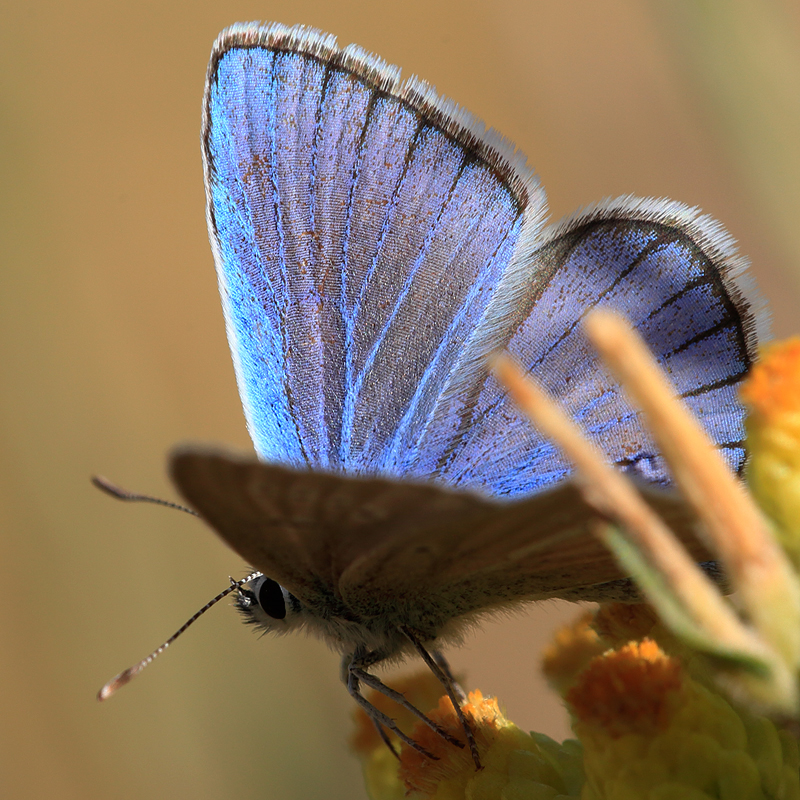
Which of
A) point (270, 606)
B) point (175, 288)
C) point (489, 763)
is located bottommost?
point (489, 763)

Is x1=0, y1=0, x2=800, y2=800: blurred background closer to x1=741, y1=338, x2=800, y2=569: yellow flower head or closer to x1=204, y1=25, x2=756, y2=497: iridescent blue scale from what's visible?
x1=204, y1=25, x2=756, y2=497: iridescent blue scale

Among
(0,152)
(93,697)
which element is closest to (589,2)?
(0,152)

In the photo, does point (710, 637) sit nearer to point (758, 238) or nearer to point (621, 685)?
point (621, 685)

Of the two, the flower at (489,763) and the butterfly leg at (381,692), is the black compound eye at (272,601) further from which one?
the flower at (489,763)

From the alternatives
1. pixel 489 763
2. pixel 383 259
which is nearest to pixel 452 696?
pixel 489 763

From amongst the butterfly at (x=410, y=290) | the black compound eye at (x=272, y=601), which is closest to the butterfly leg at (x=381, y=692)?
the butterfly at (x=410, y=290)

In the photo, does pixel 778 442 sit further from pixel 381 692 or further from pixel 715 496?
pixel 381 692

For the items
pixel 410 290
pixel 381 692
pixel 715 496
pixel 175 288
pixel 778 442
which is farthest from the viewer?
pixel 175 288
